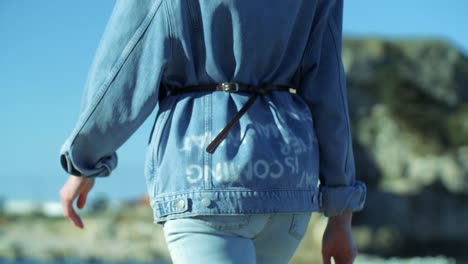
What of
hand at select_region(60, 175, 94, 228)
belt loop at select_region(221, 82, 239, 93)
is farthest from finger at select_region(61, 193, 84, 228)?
belt loop at select_region(221, 82, 239, 93)

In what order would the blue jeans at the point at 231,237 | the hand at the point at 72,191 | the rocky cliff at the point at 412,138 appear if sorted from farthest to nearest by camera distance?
the rocky cliff at the point at 412,138 < the hand at the point at 72,191 < the blue jeans at the point at 231,237

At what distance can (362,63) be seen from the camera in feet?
39.1

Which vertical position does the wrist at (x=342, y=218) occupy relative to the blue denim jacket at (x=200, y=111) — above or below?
below

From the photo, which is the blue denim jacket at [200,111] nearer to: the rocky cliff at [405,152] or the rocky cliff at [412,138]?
the rocky cliff at [412,138]

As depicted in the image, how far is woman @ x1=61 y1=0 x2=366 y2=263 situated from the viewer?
925mm

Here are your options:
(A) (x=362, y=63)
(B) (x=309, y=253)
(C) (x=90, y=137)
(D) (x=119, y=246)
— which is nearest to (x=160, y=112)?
(C) (x=90, y=137)

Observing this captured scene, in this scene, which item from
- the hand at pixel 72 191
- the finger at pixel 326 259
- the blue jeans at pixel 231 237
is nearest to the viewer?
the blue jeans at pixel 231 237

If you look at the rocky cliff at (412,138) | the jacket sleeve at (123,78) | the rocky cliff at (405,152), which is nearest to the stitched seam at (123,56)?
the jacket sleeve at (123,78)

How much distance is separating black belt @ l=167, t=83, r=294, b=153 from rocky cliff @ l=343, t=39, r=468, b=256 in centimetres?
1071

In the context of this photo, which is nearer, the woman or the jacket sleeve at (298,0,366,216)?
the woman

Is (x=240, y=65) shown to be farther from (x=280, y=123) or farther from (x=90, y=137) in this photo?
(x=90, y=137)

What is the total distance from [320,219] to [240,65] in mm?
9302

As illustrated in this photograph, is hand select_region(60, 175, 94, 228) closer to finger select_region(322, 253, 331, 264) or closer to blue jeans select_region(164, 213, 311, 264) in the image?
blue jeans select_region(164, 213, 311, 264)

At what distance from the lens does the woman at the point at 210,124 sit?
3.04 feet
